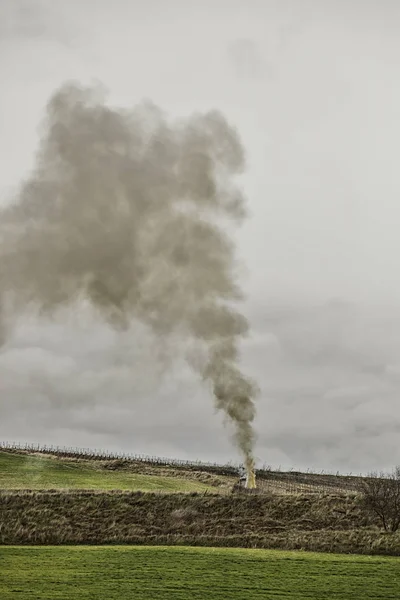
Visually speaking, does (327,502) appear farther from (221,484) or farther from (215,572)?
(215,572)

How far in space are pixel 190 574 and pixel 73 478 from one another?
156 ft

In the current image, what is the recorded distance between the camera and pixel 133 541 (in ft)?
154

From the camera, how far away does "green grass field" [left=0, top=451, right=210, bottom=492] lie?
7125cm

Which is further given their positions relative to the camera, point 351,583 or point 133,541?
point 133,541

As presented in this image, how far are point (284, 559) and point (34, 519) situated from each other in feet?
81.2

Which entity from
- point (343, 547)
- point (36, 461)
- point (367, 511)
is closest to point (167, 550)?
point (343, 547)

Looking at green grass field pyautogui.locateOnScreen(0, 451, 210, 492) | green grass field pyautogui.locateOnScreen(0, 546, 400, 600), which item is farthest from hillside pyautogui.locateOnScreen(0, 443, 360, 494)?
green grass field pyautogui.locateOnScreen(0, 546, 400, 600)

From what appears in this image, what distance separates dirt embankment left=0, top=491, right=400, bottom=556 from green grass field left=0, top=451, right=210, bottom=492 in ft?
27.0

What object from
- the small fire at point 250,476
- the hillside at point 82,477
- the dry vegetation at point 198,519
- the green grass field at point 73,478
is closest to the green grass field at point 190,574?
the dry vegetation at point 198,519

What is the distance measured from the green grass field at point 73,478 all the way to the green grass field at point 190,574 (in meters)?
29.1

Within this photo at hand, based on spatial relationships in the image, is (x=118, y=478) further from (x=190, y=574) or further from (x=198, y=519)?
(x=190, y=574)

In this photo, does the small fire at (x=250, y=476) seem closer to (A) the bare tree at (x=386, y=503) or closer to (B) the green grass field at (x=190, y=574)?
(A) the bare tree at (x=386, y=503)

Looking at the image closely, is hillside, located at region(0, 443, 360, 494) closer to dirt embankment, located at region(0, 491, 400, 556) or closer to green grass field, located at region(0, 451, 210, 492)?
green grass field, located at region(0, 451, 210, 492)

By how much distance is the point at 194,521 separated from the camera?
181 feet
